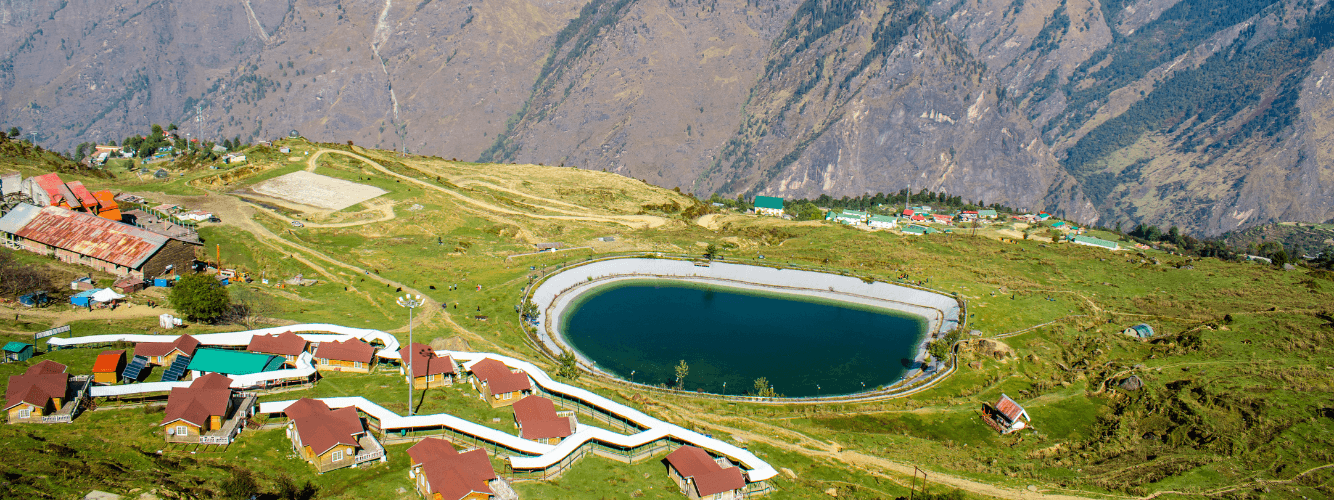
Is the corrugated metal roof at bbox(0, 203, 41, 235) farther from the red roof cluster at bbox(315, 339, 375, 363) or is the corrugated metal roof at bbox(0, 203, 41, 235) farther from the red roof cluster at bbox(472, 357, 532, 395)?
the red roof cluster at bbox(472, 357, 532, 395)

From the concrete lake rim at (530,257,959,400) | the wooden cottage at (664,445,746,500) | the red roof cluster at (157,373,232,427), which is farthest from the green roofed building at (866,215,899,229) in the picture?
the red roof cluster at (157,373,232,427)

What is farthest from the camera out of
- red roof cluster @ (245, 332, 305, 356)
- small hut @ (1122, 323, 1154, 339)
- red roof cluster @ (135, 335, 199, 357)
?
small hut @ (1122, 323, 1154, 339)

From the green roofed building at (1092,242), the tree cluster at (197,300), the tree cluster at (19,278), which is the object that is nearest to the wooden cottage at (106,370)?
the tree cluster at (197,300)

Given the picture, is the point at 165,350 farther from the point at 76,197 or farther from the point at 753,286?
the point at 753,286

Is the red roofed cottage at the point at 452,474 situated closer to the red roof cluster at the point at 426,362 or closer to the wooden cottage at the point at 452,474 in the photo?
the wooden cottage at the point at 452,474

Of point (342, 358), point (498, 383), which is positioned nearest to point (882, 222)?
point (498, 383)

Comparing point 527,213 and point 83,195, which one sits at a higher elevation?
point 83,195

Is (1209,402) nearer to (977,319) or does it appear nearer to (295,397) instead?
(977,319)
